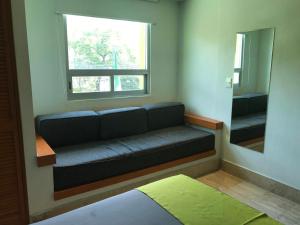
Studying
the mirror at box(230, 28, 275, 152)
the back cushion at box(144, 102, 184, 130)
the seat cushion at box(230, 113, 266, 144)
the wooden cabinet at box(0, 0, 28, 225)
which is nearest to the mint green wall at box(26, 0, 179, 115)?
the back cushion at box(144, 102, 184, 130)

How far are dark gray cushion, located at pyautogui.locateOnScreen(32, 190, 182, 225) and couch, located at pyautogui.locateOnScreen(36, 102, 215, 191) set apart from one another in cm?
86

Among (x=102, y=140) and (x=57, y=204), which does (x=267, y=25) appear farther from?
(x=57, y=204)

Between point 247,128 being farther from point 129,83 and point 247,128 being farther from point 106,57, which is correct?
point 106,57

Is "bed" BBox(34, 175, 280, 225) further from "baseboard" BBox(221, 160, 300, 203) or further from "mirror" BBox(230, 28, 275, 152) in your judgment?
"mirror" BBox(230, 28, 275, 152)

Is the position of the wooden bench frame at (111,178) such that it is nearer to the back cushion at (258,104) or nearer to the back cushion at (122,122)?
the back cushion at (258,104)

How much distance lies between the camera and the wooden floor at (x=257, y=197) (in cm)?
232

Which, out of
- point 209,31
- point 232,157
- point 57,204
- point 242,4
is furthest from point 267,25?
point 57,204

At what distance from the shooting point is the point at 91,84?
127 inches

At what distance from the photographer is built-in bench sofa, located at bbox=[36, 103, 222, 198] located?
225 centimetres

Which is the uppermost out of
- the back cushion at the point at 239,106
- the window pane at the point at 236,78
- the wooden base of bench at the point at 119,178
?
the window pane at the point at 236,78

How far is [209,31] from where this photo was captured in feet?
11.0

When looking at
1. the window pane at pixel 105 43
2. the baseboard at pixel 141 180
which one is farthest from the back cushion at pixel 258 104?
the window pane at pixel 105 43

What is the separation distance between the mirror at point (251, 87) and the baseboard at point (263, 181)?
0.34 m

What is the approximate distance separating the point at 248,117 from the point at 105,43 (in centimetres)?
221
